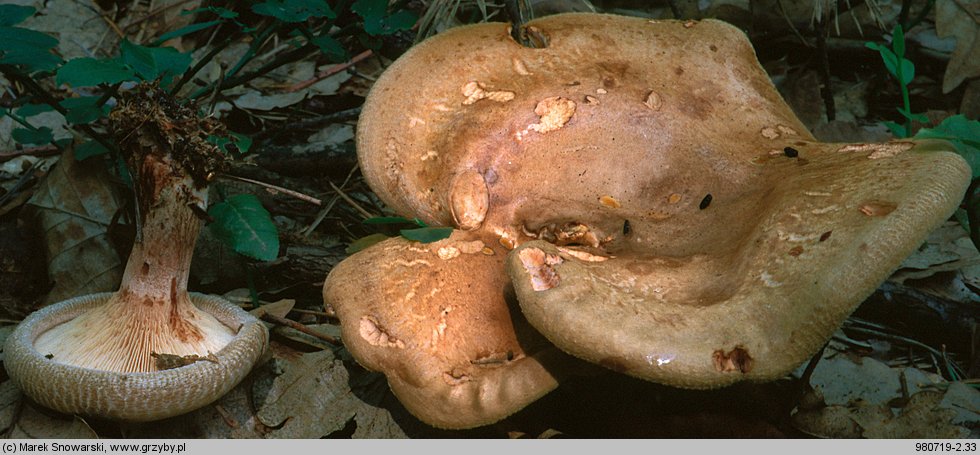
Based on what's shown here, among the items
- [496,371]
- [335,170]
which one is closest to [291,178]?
[335,170]

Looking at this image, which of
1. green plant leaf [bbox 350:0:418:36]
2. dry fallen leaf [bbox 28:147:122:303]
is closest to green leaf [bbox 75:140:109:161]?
dry fallen leaf [bbox 28:147:122:303]

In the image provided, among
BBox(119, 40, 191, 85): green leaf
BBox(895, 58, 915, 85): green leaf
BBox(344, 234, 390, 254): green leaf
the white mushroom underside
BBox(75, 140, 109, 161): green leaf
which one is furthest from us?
BBox(75, 140, 109, 161): green leaf

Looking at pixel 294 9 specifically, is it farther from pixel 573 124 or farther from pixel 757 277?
pixel 757 277

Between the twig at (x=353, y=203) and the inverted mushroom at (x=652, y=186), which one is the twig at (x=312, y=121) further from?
the inverted mushroom at (x=652, y=186)

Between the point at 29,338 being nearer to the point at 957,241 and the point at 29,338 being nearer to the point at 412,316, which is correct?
the point at 412,316

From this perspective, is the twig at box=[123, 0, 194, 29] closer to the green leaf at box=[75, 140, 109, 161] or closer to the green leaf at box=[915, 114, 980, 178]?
the green leaf at box=[75, 140, 109, 161]

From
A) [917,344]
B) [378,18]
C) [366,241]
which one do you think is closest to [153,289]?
[366,241]
